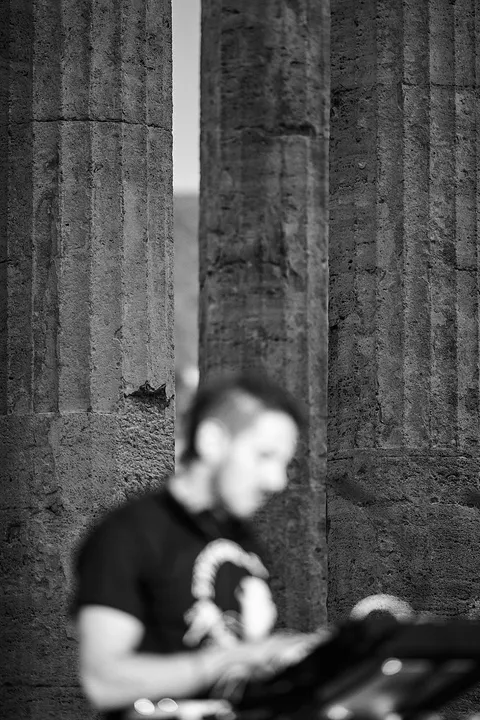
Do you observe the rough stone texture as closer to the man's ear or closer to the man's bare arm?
the man's ear

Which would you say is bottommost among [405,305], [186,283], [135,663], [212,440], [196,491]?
[135,663]

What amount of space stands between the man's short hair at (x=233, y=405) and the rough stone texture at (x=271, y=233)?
1903mm

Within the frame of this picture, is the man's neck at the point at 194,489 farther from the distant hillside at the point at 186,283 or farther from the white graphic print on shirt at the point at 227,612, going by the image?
the distant hillside at the point at 186,283

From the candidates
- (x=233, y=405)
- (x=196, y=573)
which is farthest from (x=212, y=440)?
(x=196, y=573)

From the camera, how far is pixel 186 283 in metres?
36.4

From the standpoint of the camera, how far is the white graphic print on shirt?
355 centimetres

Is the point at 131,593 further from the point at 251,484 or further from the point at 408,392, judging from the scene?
the point at 408,392

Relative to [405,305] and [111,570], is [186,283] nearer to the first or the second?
[405,305]

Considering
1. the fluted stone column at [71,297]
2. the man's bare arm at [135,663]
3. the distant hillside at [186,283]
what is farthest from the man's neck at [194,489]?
the distant hillside at [186,283]

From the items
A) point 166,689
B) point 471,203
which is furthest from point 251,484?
point 471,203

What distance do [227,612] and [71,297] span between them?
5.76 m

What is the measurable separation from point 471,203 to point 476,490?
1592mm

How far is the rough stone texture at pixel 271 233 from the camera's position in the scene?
5.64m

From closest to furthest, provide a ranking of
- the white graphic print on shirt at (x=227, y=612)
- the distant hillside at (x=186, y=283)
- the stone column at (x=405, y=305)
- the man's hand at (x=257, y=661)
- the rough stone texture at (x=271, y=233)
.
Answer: the man's hand at (x=257, y=661) < the white graphic print on shirt at (x=227, y=612) < the rough stone texture at (x=271, y=233) < the stone column at (x=405, y=305) < the distant hillside at (x=186, y=283)
